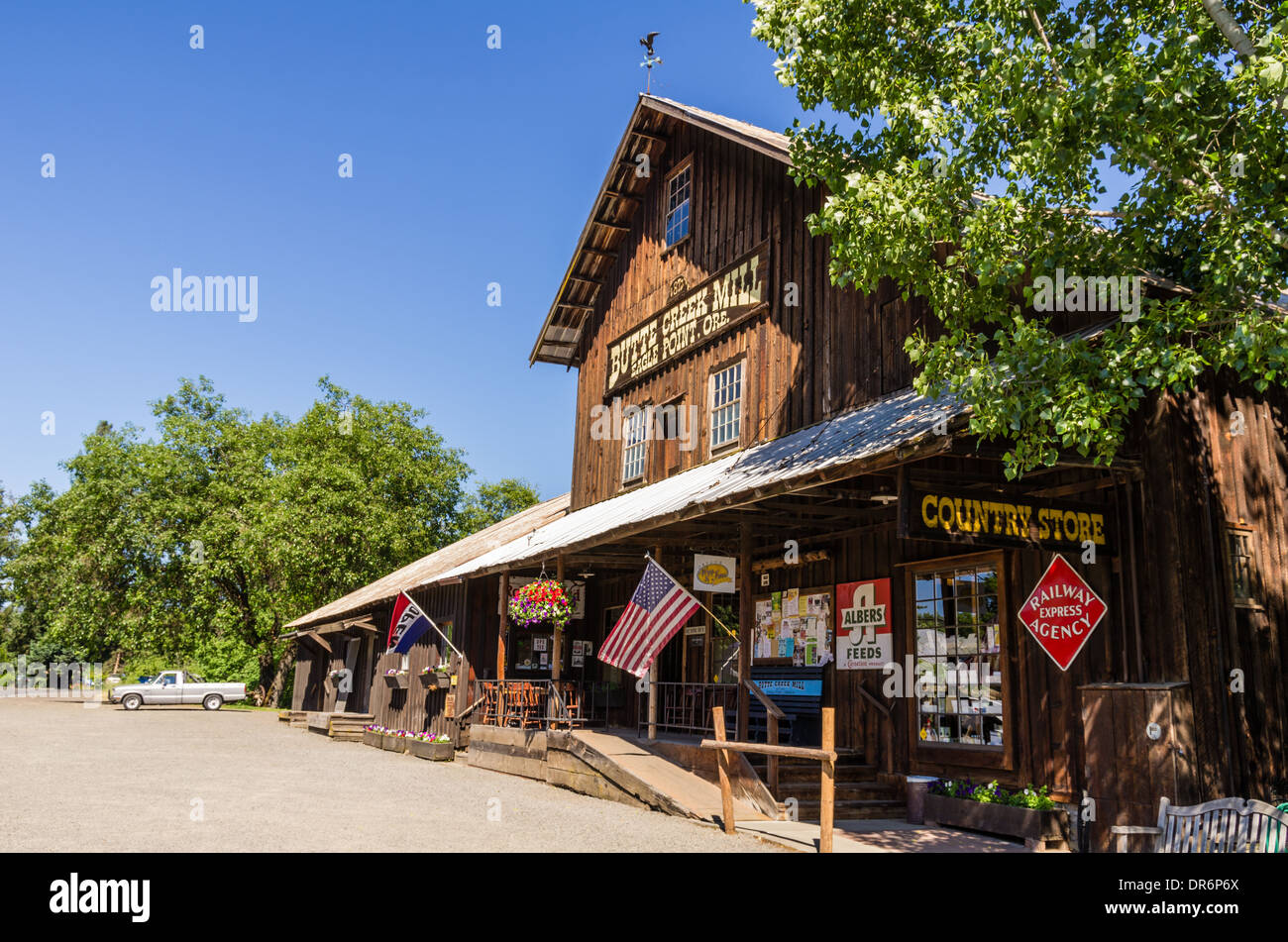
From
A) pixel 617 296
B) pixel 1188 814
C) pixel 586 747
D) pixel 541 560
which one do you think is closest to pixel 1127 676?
pixel 1188 814

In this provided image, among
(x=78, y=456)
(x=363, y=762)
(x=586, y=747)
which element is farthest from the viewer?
(x=78, y=456)

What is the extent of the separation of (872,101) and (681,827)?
7.41m

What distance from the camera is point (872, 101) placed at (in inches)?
352

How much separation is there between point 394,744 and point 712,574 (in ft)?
41.1

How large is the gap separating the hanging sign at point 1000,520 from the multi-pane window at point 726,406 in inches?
267

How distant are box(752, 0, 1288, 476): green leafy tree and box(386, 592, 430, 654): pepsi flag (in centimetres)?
1299

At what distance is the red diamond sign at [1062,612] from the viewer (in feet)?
28.5

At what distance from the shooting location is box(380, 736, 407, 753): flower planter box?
2115 centimetres

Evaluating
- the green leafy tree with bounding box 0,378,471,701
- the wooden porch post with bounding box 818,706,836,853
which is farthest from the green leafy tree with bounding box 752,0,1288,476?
the green leafy tree with bounding box 0,378,471,701

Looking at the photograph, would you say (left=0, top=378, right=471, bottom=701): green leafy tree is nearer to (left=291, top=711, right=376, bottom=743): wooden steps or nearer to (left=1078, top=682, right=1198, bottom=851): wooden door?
(left=291, top=711, right=376, bottom=743): wooden steps

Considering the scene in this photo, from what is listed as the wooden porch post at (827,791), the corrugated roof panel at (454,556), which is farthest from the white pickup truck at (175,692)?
the wooden porch post at (827,791)

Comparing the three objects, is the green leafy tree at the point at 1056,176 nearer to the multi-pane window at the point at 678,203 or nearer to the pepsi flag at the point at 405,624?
the multi-pane window at the point at 678,203

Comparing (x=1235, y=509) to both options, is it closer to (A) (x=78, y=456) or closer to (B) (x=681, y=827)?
(B) (x=681, y=827)

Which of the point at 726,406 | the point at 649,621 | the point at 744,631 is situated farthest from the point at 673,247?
the point at 744,631
